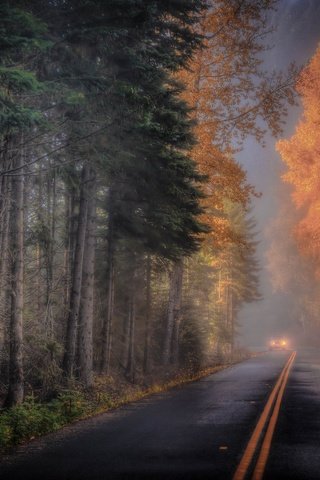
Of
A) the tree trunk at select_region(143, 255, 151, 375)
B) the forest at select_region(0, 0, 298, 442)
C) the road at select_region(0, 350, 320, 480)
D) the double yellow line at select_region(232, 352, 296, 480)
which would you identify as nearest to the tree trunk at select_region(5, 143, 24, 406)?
the forest at select_region(0, 0, 298, 442)

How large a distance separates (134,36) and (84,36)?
208 centimetres

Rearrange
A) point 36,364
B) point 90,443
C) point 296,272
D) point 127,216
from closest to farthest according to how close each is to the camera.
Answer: point 90,443, point 36,364, point 127,216, point 296,272

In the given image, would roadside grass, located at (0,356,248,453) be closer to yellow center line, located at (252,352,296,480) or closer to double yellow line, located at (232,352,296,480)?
double yellow line, located at (232,352,296,480)

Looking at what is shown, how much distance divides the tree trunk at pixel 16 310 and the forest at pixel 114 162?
0.02 metres

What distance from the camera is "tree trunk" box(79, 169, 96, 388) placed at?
14.7m

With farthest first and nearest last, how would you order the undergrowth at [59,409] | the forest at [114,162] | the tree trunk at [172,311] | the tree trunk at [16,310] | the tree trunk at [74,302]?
the tree trunk at [172,311] → the tree trunk at [74,302] → the forest at [114,162] → the tree trunk at [16,310] → the undergrowth at [59,409]

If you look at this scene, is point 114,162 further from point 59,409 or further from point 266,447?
point 266,447

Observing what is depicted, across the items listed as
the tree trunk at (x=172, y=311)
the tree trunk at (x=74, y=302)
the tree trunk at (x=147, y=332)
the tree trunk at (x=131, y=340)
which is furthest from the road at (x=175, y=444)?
the tree trunk at (x=172, y=311)

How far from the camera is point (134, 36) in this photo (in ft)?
44.3

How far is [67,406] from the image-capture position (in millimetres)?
11812

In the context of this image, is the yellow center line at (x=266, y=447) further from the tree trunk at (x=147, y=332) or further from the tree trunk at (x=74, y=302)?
the tree trunk at (x=147, y=332)

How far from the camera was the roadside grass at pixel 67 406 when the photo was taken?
9508mm

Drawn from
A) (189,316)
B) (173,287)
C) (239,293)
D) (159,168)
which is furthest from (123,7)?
(239,293)

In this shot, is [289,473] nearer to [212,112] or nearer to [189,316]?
[212,112]
